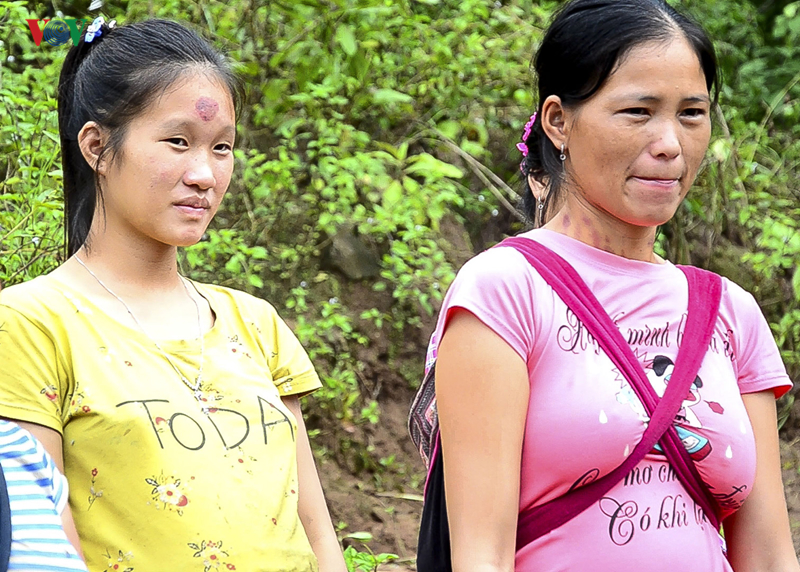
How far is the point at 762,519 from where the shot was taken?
1932 millimetres

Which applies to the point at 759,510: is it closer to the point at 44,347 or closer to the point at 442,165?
the point at 44,347

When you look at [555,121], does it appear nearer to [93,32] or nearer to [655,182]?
[655,182]

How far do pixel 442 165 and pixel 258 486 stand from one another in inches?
95.7

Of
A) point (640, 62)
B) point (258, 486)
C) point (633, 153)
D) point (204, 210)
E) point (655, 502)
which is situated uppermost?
point (640, 62)

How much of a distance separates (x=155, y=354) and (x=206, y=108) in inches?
19.3

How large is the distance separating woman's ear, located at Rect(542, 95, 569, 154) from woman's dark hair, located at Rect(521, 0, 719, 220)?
16 millimetres

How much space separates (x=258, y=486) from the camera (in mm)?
1923

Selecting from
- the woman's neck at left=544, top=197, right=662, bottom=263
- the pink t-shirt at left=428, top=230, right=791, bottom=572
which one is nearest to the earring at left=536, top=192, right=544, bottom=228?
the woman's neck at left=544, top=197, right=662, bottom=263

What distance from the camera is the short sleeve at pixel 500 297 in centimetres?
173

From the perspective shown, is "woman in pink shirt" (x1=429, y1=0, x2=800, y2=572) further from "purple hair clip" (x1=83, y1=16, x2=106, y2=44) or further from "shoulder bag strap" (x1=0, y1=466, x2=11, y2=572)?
"purple hair clip" (x1=83, y1=16, x2=106, y2=44)

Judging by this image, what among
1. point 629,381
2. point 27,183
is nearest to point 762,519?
point 629,381

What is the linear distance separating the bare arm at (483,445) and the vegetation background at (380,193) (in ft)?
6.76

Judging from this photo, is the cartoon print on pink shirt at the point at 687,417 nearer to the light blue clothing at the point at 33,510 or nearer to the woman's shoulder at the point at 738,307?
the woman's shoulder at the point at 738,307

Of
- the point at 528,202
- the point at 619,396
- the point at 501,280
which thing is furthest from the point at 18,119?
the point at 619,396
